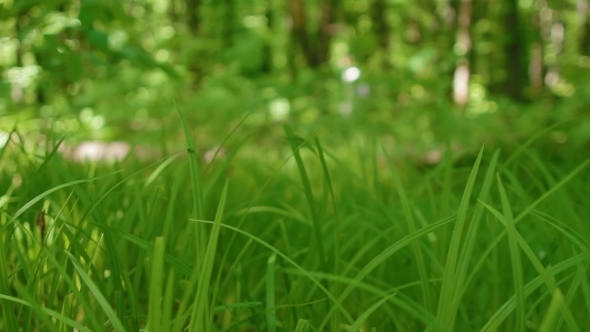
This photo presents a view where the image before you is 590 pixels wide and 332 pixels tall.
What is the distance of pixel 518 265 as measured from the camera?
46cm

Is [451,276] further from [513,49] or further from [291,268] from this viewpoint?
[513,49]

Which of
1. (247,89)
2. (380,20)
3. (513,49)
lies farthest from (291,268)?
(380,20)

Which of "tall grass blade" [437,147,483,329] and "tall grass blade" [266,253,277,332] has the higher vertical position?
"tall grass blade" [437,147,483,329]

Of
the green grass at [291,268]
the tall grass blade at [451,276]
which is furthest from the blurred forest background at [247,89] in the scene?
the tall grass blade at [451,276]

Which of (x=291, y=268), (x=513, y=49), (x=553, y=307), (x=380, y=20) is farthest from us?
(x=380, y=20)

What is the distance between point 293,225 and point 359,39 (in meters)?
3.52

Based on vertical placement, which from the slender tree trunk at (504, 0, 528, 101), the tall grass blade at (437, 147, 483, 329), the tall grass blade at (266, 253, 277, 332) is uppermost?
the tall grass blade at (437, 147, 483, 329)

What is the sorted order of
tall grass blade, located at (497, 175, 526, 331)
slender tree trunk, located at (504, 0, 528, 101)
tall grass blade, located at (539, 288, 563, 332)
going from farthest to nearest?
1. slender tree trunk, located at (504, 0, 528, 101)
2. tall grass blade, located at (497, 175, 526, 331)
3. tall grass blade, located at (539, 288, 563, 332)

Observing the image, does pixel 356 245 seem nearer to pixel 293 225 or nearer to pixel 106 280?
pixel 293 225

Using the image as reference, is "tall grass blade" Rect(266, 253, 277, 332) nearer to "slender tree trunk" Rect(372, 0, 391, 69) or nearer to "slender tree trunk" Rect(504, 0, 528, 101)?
"slender tree trunk" Rect(504, 0, 528, 101)

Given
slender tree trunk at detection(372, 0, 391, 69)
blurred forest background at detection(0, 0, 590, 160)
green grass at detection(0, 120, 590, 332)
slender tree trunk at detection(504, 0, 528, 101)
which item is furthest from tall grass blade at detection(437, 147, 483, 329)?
slender tree trunk at detection(372, 0, 391, 69)

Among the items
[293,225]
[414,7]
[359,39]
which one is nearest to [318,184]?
[293,225]

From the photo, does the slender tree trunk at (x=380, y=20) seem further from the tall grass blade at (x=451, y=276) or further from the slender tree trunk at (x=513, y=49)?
the tall grass blade at (x=451, y=276)

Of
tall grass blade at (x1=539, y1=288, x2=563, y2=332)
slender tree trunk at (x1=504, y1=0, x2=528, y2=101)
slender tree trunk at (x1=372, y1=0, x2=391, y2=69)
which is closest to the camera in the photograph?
tall grass blade at (x1=539, y1=288, x2=563, y2=332)
